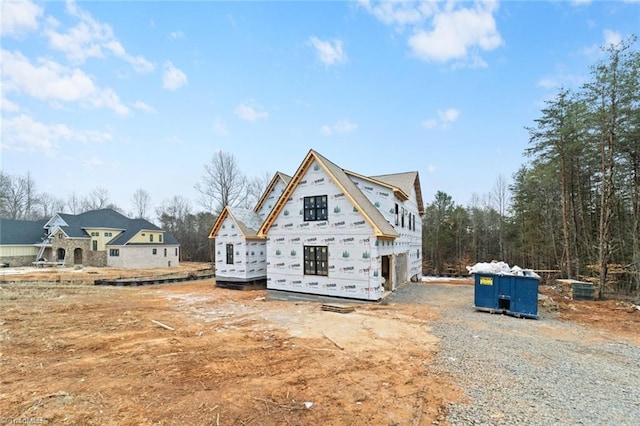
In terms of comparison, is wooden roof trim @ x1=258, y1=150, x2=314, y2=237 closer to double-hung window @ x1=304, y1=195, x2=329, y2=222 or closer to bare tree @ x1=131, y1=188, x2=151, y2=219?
double-hung window @ x1=304, y1=195, x2=329, y2=222

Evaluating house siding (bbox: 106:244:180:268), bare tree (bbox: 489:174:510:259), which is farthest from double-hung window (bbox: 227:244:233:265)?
bare tree (bbox: 489:174:510:259)

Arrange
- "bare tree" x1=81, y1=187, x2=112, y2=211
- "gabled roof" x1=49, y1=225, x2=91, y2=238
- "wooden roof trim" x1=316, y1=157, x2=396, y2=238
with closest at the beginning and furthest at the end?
"wooden roof trim" x1=316, y1=157, x2=396, y2=238 → "gabled roof" x1=49, y1=225, x2=91, y2=238 → "bare tree" x1=81, y1=187, x2=112, y2=211

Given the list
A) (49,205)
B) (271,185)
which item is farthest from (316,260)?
(49,205)

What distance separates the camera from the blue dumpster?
9.73m

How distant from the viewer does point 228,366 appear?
575cm

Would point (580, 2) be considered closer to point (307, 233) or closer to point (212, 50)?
point (307, 233)

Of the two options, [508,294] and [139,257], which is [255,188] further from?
[508,294]

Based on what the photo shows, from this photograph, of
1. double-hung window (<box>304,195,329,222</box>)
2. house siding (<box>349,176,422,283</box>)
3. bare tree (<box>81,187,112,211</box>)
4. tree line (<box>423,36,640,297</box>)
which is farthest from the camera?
bare tree (<box>81,187,112,211</box>)

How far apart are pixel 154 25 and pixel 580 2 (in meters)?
16.9

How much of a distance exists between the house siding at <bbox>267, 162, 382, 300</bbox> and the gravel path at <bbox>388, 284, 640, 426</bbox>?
12.1 ft

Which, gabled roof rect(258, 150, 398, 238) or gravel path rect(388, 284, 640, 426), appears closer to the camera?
gravel path rect(388, 284, 640, 426)

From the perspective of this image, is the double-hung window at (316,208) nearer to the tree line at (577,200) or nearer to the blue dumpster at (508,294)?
the blue dumpster at (508,294)

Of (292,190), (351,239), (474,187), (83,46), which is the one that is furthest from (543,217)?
(83,46)

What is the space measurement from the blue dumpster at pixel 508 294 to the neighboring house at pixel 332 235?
3783 mm
